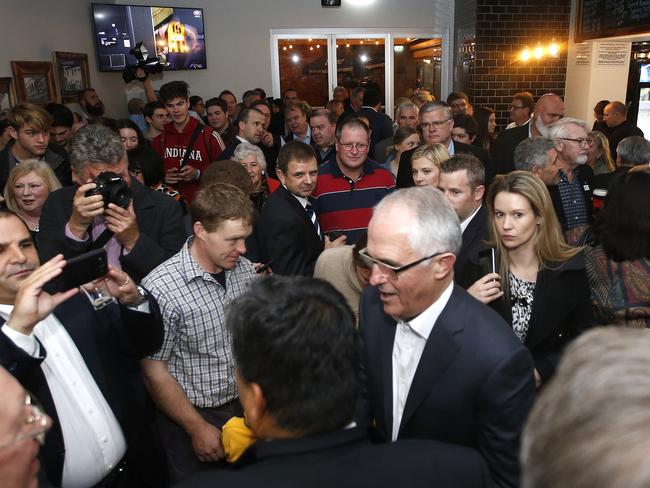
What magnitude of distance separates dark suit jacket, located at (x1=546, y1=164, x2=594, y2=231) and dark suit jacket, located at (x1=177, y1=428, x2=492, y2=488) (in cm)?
274

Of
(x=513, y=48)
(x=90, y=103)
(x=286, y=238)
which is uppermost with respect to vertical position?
(x=513, y=48)

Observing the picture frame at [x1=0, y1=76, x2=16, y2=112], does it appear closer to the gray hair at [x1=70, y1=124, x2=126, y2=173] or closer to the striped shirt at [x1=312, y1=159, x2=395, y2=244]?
the gray hair at [x1=70, y1=124, x2=126, y2=173]

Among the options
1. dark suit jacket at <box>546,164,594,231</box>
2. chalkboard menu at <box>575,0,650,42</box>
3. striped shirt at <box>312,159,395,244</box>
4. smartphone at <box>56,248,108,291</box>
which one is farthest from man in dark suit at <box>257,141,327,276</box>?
chalkboard menu at <box>575,0,650,42</box>

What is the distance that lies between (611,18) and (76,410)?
718cm

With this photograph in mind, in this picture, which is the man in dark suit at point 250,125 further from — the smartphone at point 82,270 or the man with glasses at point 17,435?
the man with glasses at point 17,435

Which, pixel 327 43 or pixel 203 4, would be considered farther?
pixel 327 43

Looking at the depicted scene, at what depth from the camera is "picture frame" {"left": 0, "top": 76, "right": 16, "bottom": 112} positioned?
4.82 meters

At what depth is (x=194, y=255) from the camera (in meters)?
2.14

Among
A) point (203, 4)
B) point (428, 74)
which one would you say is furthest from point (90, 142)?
point (428, 74)

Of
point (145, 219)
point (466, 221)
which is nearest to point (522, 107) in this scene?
point (466, 221)

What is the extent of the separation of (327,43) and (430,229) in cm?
876

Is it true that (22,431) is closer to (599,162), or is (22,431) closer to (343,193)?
(343,193)

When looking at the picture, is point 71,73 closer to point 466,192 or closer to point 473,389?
point 466,192

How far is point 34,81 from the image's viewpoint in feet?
18.0
